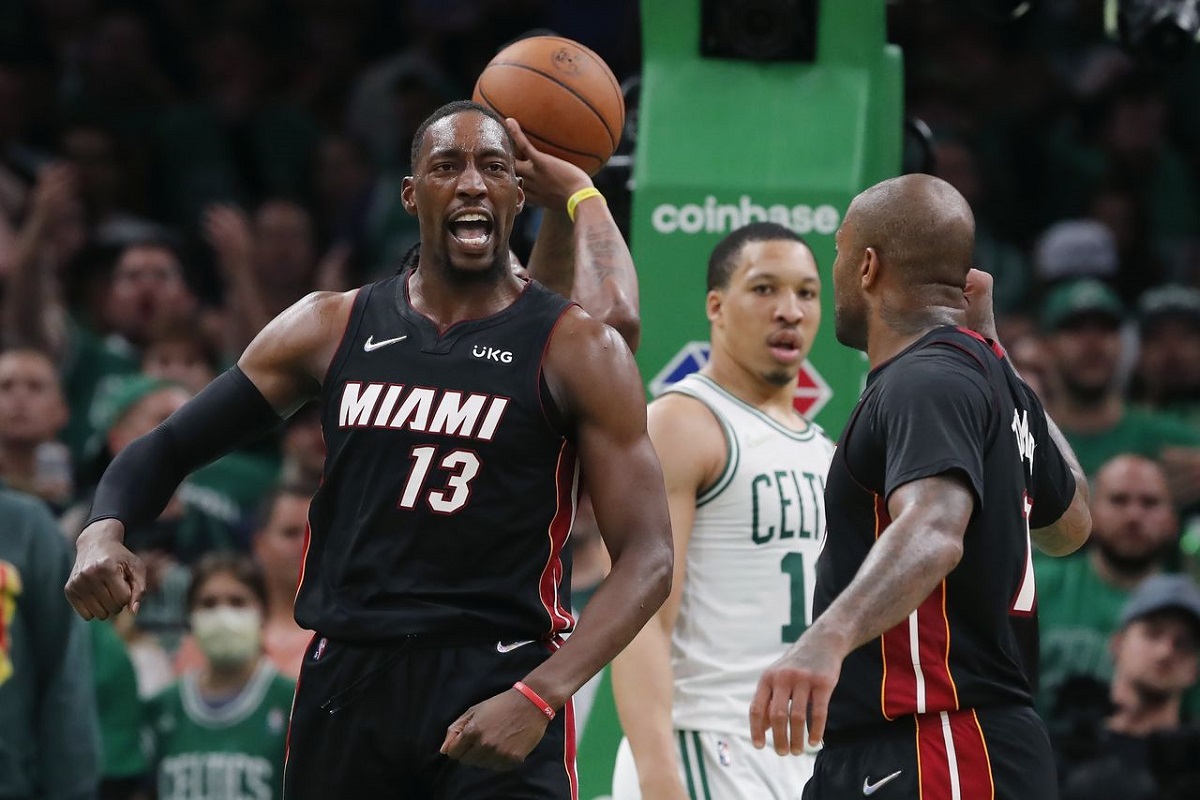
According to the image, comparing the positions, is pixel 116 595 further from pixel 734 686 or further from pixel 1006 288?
pixel 1006 288

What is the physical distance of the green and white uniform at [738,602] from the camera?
6.07 metres

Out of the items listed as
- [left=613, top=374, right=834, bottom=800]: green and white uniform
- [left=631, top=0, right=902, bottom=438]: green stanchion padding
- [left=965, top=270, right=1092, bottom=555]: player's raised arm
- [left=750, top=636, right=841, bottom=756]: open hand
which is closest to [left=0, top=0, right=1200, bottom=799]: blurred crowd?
[left=631, top=0, right=902, bottom=438]: green stanchion padding

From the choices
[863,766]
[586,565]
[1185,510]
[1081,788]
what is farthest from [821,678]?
[1185,510]

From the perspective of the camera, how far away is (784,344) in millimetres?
6305

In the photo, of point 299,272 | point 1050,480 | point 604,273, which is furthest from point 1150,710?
Answer: point 299,272

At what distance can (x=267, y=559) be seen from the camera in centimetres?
859

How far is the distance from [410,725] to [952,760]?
1.16 m

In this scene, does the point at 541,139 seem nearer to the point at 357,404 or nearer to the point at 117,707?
the point at 357,404

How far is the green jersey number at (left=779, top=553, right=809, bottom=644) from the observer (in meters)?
6.13

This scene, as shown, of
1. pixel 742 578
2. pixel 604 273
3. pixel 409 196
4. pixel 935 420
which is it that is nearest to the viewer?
pixel 935 420

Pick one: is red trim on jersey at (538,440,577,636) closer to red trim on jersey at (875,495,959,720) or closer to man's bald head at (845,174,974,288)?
red trim on jersey at (875,495,959,720)

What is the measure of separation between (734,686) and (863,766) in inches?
67.0

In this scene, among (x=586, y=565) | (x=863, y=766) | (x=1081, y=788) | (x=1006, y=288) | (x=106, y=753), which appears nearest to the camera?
(x=863, y=766)

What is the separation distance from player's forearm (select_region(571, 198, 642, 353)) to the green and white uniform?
0.84 m
